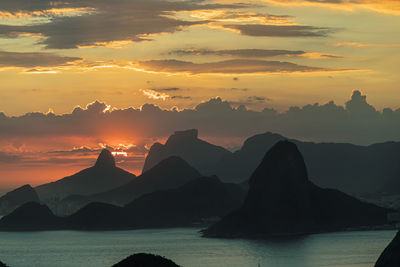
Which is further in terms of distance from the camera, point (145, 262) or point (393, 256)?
point (393, 256)

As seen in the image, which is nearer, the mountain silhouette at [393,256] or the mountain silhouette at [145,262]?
the mountain silhouette at [145,262]

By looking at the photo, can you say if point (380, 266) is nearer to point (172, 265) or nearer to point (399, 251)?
point (399, 251)

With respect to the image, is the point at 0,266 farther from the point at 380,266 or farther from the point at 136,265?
the point at 380,266

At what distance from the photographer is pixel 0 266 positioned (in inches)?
3834

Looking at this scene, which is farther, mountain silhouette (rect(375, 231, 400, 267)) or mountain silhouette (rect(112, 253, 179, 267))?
mountain silhouette (rect(375, 231, 400, 267))

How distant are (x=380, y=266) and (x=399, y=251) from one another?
4482 millimetres

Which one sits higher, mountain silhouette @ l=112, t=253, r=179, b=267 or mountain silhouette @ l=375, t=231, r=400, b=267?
mountain silhouette @ l=112, t=253, r=179, b=267

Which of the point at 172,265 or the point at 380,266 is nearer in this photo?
the point at 172,265

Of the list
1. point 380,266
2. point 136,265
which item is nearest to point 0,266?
point 136,265

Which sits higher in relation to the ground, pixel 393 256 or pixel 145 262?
pixel 145 262

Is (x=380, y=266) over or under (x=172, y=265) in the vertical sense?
under

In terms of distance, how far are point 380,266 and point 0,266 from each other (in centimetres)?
5412

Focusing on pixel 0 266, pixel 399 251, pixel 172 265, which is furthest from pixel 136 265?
pixel 399 251

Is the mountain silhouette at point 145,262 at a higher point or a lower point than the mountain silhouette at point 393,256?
higher
